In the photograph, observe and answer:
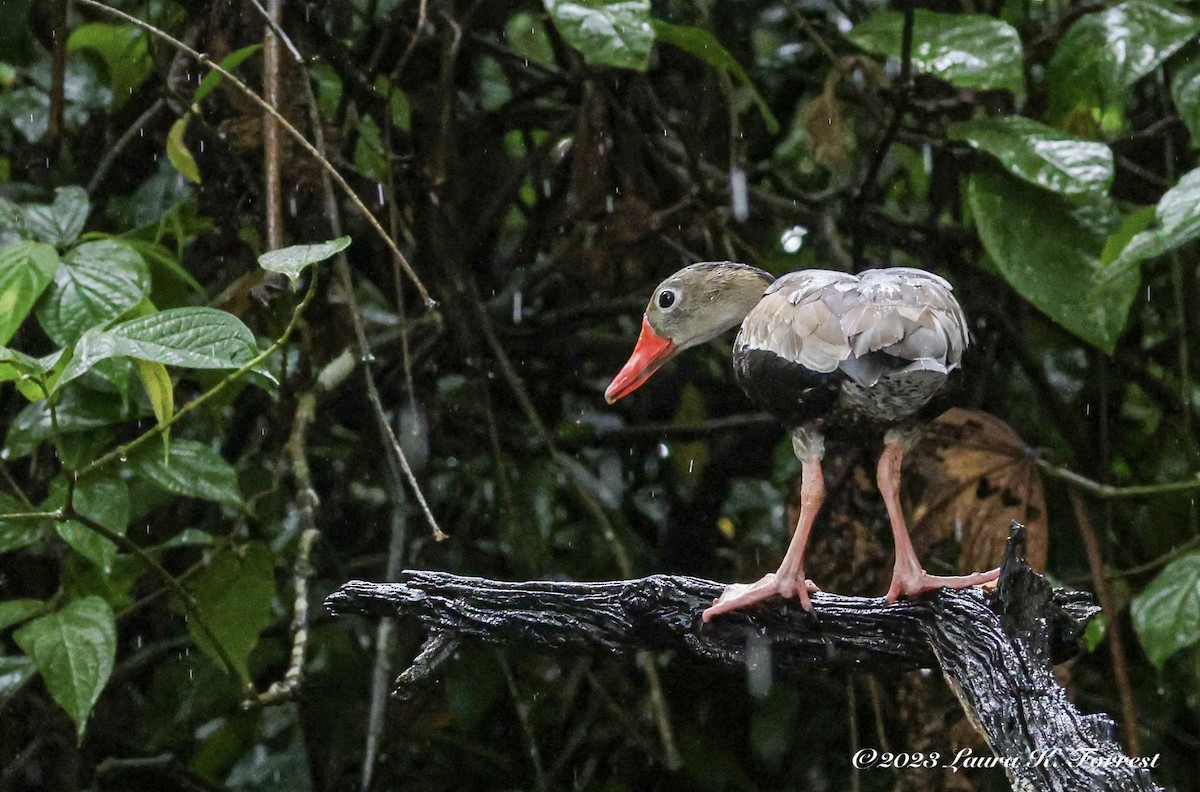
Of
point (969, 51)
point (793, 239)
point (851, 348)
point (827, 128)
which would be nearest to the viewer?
point (851, 348)

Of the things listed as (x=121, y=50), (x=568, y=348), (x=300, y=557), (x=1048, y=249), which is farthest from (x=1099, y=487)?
(x=121, y=50)

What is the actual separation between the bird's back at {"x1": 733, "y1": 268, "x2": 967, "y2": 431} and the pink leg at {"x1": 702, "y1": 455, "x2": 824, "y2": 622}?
55 millimetres

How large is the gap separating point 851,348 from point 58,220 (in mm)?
1288

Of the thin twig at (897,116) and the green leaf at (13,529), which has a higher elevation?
the thin twig at (897,116)

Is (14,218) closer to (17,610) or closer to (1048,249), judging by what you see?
(17,610)

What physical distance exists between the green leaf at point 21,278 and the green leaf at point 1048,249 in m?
1.39

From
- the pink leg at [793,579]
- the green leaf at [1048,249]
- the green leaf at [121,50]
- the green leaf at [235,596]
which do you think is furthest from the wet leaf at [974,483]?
the green leaf at [121,50]

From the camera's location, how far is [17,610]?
1729mm

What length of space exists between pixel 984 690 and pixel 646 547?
146 cm

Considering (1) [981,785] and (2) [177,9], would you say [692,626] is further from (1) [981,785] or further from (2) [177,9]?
(2) [177,9]

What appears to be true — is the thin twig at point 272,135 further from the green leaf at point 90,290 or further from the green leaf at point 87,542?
the green leaf at point 87,542

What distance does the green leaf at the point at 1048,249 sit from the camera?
1938 mm

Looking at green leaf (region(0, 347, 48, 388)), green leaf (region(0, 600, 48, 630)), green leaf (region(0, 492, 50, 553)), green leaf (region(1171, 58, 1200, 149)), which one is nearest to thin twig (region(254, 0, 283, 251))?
green leaf (region(0, 347, 48, 388))

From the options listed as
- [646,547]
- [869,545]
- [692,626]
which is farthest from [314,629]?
[692,626]
